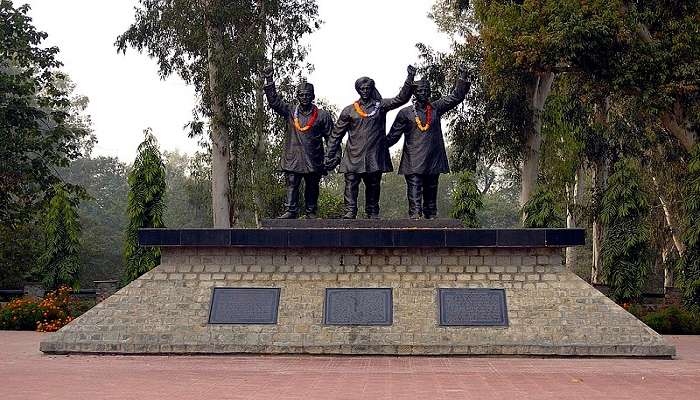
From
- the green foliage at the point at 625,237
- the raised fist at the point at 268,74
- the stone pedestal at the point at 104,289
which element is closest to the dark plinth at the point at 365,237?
the raised fist at the point at 268,74

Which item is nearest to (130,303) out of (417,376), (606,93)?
(417,376)

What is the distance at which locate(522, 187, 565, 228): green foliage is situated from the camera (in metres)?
24.6

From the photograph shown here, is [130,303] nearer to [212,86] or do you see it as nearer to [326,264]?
[326,264]

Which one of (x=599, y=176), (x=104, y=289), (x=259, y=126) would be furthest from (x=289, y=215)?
(x=599, y=176)

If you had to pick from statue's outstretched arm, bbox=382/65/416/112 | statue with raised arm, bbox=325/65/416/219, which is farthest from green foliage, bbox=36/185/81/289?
statue's outstretched arm, bbox=382/65/416/112

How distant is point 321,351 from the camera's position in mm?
13391

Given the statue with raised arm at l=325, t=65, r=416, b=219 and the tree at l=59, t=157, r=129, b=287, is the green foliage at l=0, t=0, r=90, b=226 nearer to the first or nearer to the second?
the tree at l=59, t=157, r=129, b=287

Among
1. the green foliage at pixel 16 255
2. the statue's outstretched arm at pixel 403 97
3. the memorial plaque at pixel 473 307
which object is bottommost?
the memorial plaque at pixel 473 307

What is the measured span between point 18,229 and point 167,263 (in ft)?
47.4

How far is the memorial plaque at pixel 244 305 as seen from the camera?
13.8 m

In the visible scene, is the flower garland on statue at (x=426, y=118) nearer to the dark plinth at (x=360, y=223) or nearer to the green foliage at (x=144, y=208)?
the dark plinth at (x=360, y=223)

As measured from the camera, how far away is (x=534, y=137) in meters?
27.6

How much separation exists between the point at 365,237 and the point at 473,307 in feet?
6.51

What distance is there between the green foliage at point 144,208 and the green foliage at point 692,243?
42.2 feet
